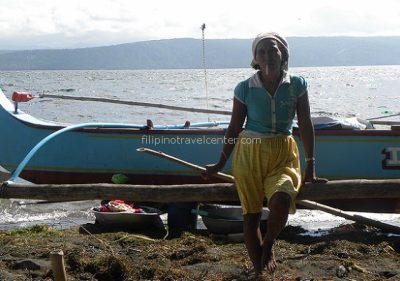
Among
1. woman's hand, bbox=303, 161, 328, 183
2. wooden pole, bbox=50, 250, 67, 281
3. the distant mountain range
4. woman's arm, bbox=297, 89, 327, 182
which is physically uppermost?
the distant mountain range

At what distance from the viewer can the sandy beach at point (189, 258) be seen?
4801 millimetres

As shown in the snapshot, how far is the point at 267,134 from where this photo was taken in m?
4.02

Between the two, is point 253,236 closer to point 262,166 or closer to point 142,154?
point 262,166

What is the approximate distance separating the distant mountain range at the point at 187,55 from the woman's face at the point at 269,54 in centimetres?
10729

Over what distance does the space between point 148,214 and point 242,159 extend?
3.63m

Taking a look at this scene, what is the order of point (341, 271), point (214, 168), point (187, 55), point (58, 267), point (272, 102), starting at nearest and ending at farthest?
point (58, 267), point (272, 102), point (214, 168), point (341, 271), point (187, 55)

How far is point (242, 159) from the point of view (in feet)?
13.2

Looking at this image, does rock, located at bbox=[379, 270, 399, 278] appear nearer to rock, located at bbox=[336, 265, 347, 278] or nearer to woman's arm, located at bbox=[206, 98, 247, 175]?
rock, located at bbox=[336, 265, 347, 278]

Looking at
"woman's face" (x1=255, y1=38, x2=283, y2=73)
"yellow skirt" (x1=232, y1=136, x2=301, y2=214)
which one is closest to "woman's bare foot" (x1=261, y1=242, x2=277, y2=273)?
"yellow skirt" (x1=232, y1=136, x2=301, y2=214)

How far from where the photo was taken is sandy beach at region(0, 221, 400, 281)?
4.80 m

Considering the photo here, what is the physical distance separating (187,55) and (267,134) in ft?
384

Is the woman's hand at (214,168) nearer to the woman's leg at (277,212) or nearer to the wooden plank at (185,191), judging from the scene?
the wooden plank at (185,191)

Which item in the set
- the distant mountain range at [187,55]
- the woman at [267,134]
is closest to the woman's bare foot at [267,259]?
the woman at [267,134]

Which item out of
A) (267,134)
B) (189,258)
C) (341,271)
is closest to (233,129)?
(267,134)
